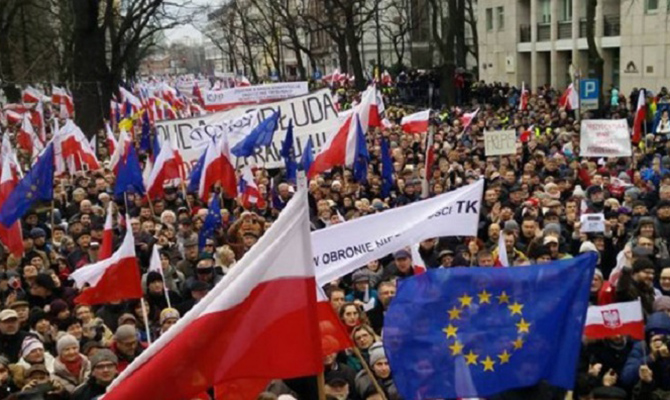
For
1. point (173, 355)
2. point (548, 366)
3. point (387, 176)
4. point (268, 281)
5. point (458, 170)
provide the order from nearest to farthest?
1. point (173, 355)
2. point (268, 281)
3. point (548, 366)
4. point (387, 176)
5. point (458, 170)

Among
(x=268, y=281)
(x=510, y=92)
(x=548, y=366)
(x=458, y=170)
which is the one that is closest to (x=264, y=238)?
(x=268, y=281)

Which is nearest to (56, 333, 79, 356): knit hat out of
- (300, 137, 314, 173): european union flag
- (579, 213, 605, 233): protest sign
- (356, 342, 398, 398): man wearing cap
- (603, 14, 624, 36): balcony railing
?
(356, 342, 398, 398): man wearing cap

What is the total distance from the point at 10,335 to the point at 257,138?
24.8 feet

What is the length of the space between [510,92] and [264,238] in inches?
1216

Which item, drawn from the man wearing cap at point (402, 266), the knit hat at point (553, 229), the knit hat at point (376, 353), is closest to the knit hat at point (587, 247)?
the knit hat at point (553, 229)

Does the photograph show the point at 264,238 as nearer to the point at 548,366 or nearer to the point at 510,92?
the point at 548,366

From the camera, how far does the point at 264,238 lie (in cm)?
459

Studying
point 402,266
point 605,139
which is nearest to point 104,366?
point 402,266

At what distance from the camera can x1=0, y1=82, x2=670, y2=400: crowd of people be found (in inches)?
261

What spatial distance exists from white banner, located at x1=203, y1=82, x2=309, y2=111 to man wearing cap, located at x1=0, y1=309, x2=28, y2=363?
43.0 feet

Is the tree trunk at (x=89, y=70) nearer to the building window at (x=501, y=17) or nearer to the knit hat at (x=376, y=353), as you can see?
the knit hat at (x=376, y=353)

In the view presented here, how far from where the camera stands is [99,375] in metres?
6.36

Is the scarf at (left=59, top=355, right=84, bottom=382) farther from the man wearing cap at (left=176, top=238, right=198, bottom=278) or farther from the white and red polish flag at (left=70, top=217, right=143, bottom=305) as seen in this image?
the man wearing cap at (left=176, top=238, right=198, bottom=278)

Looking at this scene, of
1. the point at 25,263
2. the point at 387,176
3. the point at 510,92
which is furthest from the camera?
the point at 510,92
